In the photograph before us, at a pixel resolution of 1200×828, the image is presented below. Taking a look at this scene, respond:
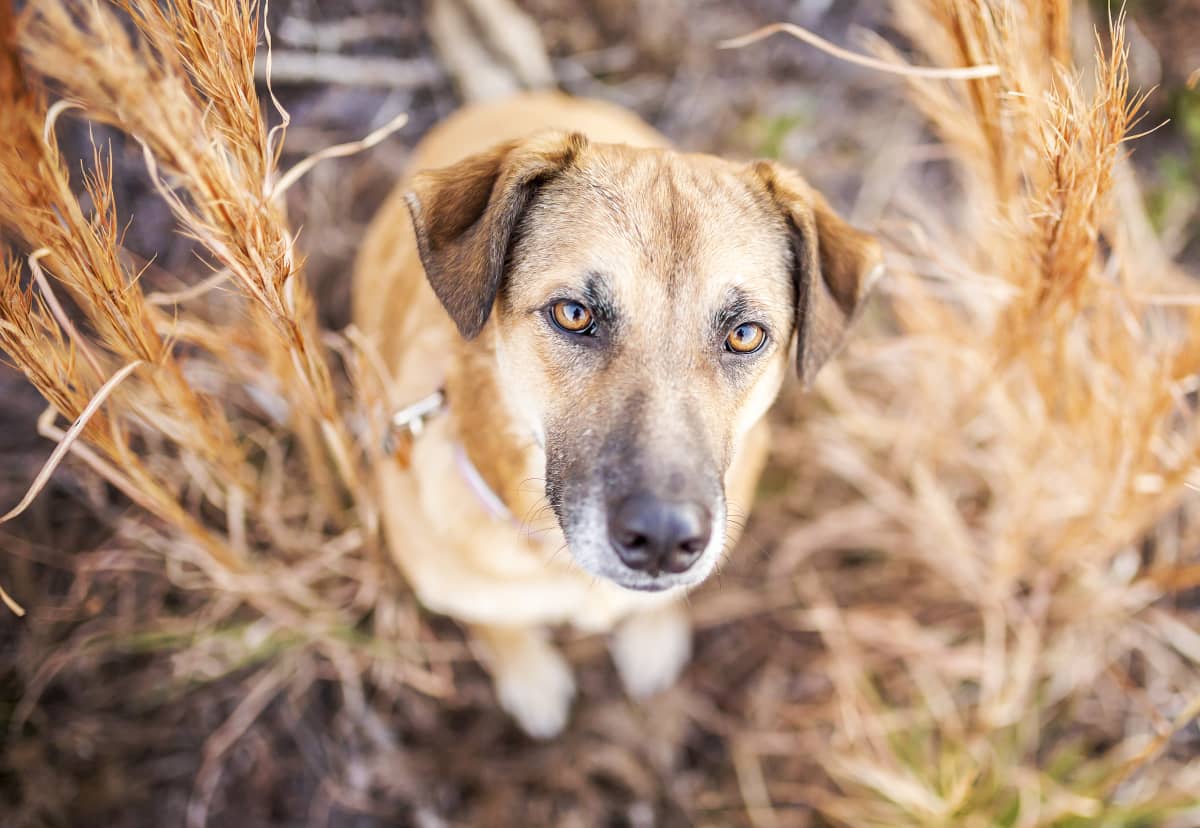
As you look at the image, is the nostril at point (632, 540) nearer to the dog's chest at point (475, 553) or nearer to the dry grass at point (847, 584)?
the dog's chest at point (475, 553)

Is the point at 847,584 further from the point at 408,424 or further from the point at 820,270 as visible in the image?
the point at 408,424

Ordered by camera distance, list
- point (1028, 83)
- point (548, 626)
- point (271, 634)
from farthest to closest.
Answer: point (548, 626) → point (271, 634) → point (1028, 83)

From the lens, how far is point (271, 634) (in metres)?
3.59

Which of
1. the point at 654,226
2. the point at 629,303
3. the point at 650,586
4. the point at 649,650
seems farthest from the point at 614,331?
the point at 649,650

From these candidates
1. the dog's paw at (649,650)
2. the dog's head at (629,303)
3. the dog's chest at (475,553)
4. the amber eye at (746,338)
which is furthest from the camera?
the dog's paw at (649,650)

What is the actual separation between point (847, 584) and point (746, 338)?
223cm

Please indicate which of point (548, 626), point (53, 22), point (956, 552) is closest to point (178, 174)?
point (53, 22)

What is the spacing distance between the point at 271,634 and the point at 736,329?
2651 millimetres

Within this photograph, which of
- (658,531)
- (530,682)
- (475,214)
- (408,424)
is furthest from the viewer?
(530,682)

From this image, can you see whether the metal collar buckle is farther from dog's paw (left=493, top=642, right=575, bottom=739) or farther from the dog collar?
dog's paw (left=493, top=642, right=575, bottom=739)

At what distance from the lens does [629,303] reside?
2137mm

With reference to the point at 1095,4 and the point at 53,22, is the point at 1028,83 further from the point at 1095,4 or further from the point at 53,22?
the point at 1095,4

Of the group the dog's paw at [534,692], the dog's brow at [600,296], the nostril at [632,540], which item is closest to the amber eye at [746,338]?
the dog's brow at [600,296]

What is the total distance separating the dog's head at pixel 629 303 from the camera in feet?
6.72
